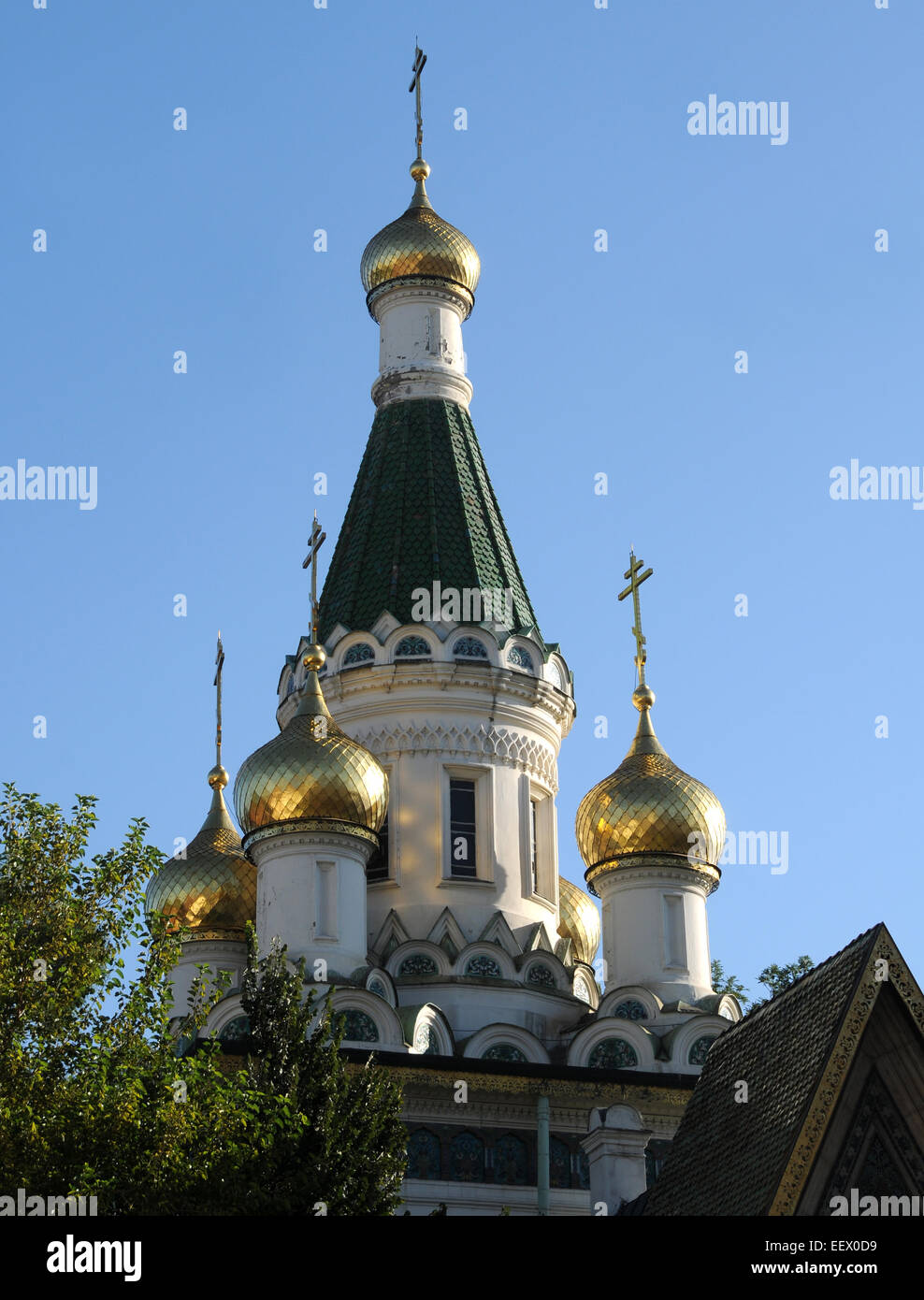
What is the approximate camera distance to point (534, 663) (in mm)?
25406

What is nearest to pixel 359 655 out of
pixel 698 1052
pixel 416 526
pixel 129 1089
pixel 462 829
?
pixel 416 526

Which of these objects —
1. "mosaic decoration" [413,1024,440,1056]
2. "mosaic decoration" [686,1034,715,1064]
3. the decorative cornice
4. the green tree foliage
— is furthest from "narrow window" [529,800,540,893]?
the decorative cornice

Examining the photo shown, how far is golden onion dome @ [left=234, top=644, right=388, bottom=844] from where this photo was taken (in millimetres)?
22391

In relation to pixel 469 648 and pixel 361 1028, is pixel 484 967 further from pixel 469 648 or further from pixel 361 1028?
pixel 469 648

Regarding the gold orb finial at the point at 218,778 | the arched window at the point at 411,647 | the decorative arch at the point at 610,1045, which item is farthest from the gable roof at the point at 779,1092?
the gold orb finial at the point at 218,778

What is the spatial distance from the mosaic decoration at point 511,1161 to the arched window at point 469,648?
5.90m

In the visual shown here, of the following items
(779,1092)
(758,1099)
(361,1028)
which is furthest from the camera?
(361,1028)

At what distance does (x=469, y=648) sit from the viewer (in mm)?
25078

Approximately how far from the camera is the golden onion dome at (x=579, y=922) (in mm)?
26000

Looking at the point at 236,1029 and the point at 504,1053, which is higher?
the point at 236,1029

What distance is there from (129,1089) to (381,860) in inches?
453
